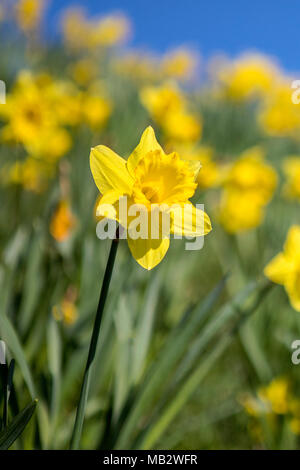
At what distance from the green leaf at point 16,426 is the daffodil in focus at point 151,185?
0.27 metres

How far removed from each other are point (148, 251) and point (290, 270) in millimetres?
610

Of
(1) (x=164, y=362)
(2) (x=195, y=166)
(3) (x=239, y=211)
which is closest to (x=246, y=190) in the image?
(3) (x=239, y=211)

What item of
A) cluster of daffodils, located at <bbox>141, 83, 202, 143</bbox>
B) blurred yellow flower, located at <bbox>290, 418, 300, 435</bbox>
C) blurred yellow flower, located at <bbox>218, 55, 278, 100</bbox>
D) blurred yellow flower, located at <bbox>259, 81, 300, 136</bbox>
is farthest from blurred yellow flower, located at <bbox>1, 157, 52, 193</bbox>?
blurred yellow flower, located at <bbox>218, 55, 278, 100</bbox>

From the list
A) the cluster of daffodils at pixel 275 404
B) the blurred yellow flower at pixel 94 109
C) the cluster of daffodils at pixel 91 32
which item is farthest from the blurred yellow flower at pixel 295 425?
the cluster of daffodils at pixel 91 32

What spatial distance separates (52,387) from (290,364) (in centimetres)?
89

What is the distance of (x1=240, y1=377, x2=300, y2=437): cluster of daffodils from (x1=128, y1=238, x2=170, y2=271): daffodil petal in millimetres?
784

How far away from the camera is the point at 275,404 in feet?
4.22

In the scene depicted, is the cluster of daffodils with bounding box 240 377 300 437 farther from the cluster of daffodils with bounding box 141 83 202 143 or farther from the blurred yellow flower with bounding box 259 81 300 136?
the blurred yellow flower with bounding box 259 81 300 136

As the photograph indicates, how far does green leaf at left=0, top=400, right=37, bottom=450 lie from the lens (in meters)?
0.62

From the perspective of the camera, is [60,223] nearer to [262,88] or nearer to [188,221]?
[188,221]

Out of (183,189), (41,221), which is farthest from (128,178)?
(41,221)

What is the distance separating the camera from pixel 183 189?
63 cm

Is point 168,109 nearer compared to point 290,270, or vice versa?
point 290,270

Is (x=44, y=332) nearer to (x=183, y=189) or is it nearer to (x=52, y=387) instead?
(x=52, y=387)
